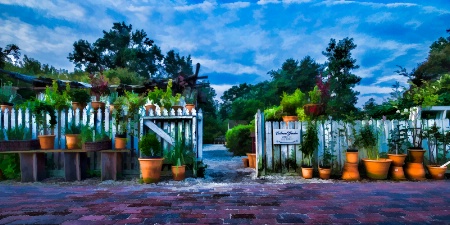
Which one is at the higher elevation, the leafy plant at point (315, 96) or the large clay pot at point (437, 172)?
the leafy plant at point (315, 96)

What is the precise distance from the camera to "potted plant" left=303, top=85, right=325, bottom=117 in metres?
5.89

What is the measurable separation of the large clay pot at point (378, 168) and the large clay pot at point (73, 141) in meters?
5.88

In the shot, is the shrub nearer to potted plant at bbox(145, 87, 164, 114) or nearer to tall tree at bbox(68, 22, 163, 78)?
potted plant at bbox(145, 87, 164, 114)

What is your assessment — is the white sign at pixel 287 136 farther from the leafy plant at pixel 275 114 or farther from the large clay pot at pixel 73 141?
the large clay pot at pixel 73 141

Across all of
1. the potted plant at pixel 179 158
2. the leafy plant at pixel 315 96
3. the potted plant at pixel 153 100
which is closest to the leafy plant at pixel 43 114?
the potted plant at pixel 153 100

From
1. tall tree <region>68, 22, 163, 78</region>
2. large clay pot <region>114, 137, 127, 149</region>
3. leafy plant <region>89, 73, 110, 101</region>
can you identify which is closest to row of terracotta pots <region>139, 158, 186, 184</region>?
large clay pot <region>114, 137, 127, 149</region>

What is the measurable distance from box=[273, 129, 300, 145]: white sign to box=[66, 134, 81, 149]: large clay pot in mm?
4141

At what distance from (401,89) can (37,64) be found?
22.1 metres

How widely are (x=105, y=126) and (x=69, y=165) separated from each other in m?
1.02

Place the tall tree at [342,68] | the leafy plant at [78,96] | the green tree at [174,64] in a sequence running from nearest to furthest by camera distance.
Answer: the leafy plant at [78,96]
the tall tree at [342,68]
the green tree at [174,64]

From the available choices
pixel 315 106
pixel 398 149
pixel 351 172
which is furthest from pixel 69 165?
pixel 398 149

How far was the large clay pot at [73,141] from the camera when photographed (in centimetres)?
549

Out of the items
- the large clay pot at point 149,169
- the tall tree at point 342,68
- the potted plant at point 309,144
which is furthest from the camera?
the tall tree at point 342,68

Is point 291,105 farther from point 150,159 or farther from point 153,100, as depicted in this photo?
point 150,159
